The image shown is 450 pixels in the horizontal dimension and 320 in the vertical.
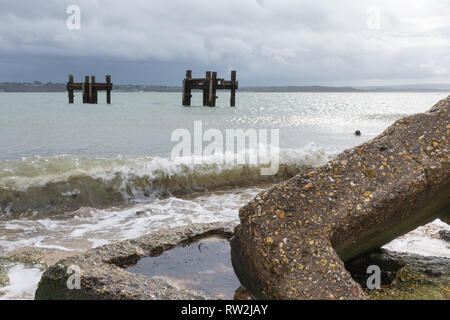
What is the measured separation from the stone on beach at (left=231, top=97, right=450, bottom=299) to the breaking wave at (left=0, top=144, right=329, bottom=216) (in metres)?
5.33

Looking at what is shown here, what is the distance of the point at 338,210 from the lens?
104 inches

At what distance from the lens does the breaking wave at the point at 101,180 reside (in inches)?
287

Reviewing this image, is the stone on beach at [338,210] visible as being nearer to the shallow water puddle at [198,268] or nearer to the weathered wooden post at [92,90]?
the shallow water puddle at [198,268]

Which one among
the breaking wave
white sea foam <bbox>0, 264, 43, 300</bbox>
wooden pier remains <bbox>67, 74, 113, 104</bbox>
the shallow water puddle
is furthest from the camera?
wooden pier remains <bbox>67, 74, 113, 104</bbox>

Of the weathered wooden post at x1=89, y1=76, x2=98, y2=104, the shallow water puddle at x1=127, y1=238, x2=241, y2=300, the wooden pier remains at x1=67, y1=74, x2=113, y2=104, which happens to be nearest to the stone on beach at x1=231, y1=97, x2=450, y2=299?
the shallow water puddle at x1=127, y1=238, x2=241, y2=300

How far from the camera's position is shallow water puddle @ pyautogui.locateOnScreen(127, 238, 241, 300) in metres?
2.99

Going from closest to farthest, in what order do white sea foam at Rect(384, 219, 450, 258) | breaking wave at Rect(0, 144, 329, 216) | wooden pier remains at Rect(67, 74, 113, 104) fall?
white sea foam at Rect(384, 219, 450, 258)
breaking wave at Rect(0, 144, 329, 216)
wooden pier remains at Rect(67, 74, 113, 104)

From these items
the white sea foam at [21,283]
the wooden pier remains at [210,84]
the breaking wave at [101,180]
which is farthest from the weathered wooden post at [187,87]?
the white sea foam at [21,283]

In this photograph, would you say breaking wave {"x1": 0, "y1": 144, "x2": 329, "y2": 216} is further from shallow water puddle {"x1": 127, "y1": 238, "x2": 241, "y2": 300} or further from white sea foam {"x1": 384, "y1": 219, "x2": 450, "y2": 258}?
white sea foam {"x1": 384, "y1": 219, "x2": 450, "y2": 258}

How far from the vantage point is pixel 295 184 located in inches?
109

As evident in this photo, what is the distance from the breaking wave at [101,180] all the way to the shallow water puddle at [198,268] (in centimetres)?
425

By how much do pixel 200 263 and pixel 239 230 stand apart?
27.7 inches
